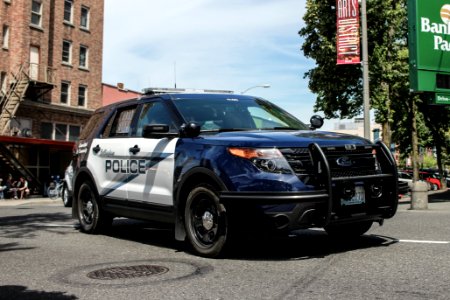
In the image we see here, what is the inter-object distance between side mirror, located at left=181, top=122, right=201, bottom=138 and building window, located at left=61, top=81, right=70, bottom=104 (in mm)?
30488

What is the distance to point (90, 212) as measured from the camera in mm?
8055

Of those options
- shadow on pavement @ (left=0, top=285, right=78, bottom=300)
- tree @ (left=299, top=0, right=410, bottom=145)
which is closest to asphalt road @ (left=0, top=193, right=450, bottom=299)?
shadow on pavement @ (left=0, top=285, right=78, bottom=300)

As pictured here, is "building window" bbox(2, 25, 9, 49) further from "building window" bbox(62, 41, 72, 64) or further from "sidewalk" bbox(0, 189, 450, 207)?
"sidewalk" bbox(0, 189, 450, 207)

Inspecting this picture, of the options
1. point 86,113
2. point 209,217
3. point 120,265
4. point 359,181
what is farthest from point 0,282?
point 86,113

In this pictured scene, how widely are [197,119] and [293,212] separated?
1891mm

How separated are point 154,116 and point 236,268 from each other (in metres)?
2.59

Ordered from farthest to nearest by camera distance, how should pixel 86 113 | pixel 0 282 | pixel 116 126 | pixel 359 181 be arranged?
pixel 86 113 < pixel 116 126 < pixel 359 181 < pixel 0 282

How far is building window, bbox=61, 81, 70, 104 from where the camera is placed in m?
34.5

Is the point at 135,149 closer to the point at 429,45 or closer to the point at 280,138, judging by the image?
the point at 280,138

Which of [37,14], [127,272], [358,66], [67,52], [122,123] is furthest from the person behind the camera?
Result: [67,52]

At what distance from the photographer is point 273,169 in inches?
206

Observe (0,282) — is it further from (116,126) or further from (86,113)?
(86,113)

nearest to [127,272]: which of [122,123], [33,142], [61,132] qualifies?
[122,123]

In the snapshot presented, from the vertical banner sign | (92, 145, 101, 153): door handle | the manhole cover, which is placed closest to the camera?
the manhole cover
